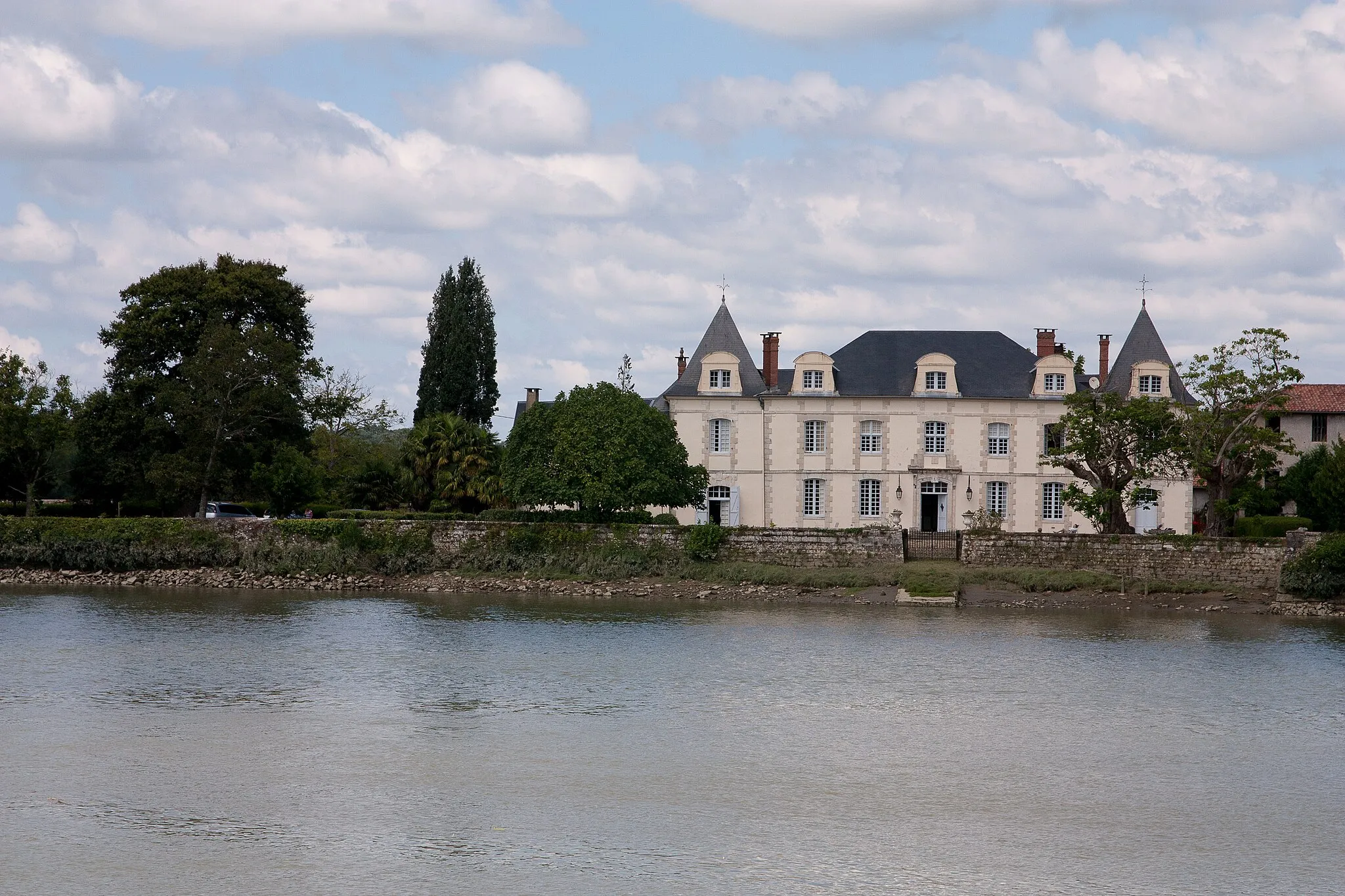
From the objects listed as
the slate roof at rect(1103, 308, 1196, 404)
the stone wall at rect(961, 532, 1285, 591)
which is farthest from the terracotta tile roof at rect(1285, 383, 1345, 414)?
the stone wall at rect(961, 532, 1285, 591)

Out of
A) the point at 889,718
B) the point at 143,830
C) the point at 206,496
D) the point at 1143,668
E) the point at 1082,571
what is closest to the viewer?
the point at 143,830

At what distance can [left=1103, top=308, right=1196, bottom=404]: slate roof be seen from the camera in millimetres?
47594

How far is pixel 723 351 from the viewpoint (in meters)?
48.8

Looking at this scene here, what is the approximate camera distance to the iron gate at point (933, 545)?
38.2 meters

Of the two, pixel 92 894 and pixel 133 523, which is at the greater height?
pixel 133 523

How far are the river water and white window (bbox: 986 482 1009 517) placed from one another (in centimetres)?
1980

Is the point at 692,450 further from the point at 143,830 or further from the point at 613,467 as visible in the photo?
the point at 143,830

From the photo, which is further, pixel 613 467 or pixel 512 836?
pixel 613 467

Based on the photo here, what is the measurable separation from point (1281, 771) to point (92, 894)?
1282 centimetres

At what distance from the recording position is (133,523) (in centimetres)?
3919

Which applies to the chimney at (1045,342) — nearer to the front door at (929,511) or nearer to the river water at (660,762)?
the front door at (929,511)

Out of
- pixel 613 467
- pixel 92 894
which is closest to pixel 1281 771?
pixel 92 894

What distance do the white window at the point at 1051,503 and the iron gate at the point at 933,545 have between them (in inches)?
406

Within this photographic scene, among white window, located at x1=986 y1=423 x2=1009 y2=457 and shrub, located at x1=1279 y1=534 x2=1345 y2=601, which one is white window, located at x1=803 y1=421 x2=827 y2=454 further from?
shrub, located at x1=1279 y1=534 x2=1345 y2=601
